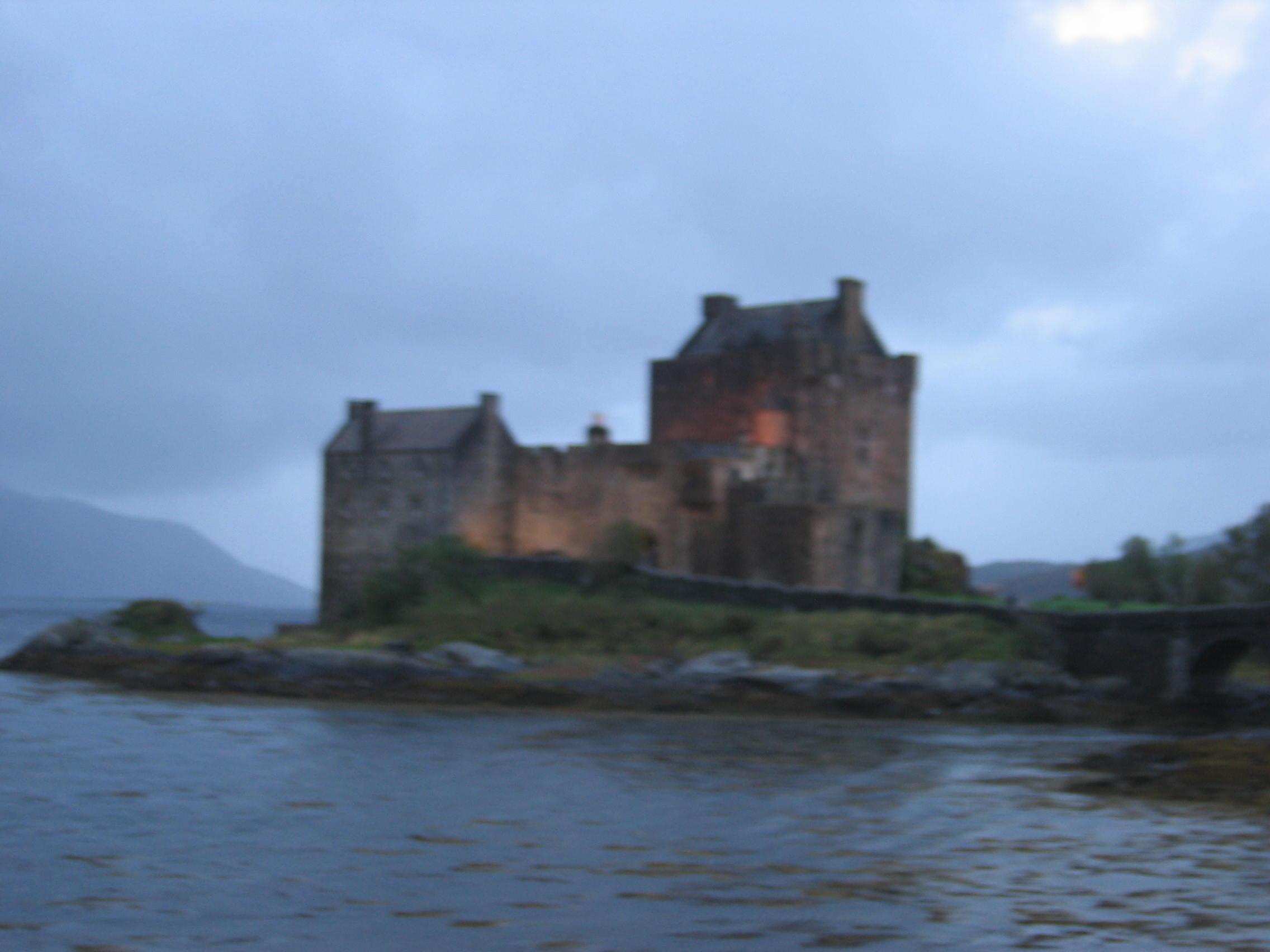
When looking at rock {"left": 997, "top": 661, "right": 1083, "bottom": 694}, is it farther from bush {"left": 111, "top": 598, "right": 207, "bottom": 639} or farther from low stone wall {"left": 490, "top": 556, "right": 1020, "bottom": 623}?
bush {"left": 111, "top": 598, "right": 207, "bottom": 639}

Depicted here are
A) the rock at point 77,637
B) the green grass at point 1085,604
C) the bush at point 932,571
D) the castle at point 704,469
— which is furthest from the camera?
the bush at point 932,571

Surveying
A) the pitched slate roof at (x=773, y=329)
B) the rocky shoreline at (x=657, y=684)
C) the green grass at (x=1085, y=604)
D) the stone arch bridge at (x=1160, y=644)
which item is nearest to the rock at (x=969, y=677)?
the rocky shoreline at (x=657, y=684)

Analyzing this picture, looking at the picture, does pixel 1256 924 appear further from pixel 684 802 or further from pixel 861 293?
pixel 861 293

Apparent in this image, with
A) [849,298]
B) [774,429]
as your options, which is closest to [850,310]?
[849,298]

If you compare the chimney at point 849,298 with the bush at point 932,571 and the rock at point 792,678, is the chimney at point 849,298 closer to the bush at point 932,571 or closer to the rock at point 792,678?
the bush at point 932,571

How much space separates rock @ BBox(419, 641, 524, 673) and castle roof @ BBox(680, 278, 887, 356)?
14983mm

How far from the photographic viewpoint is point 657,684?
2805cm

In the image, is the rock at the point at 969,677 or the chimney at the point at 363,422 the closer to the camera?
the rock at the point at 969,677

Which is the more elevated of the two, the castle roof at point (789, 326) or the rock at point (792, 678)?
the castle roof at point (789, 326)

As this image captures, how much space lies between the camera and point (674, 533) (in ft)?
129

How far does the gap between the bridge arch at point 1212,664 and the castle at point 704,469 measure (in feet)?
34.8

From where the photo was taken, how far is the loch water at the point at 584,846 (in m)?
9.91

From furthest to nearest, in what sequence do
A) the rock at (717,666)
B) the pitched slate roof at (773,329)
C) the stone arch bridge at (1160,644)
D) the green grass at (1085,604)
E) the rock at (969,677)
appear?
the pitched slate roof at (773,329), the green grass at (1085,604), the rock at (717,666), the rock at (969,677), the stone arch bridge at (1160,644)

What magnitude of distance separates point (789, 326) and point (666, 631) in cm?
1283
